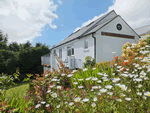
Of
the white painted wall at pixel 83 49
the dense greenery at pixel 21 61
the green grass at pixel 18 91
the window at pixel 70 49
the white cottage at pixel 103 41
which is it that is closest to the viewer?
the green grass at pixel 18 91

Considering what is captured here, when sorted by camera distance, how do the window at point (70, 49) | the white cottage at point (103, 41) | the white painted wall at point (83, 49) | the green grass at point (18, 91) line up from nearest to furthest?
the green grass at point (18, 91) → the white cottage at point (103, 41) → the white painted wall at point (83, 49) → the window at point (70, 49)

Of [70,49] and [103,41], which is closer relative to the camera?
[103,41]

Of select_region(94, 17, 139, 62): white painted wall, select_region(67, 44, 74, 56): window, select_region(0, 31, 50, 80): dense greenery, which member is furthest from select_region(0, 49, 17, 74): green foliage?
select_region(94, 17, 139, 62): white painted wall

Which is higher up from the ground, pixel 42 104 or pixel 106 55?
pixel 106 55

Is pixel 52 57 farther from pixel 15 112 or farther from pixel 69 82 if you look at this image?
pixel 15 112

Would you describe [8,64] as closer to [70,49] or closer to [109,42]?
[70,49]

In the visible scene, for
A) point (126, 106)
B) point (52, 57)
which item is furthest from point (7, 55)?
point (126, 106)

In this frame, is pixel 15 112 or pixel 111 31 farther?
pixel 111 31

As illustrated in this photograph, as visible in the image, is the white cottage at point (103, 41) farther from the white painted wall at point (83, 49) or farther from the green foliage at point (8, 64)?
the green foliage at point (8, 64)

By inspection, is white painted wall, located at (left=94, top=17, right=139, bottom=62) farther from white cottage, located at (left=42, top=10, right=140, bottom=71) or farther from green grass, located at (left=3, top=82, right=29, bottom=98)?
green grass, located at (left=3, top=82, right=29, bottom=98)

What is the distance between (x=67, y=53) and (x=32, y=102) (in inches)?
507

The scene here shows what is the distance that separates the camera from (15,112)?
179cm

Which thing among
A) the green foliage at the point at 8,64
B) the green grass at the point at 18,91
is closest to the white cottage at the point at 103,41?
the green grass at the point at 18,91

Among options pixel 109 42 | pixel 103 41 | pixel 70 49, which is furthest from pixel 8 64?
pixel 109 42
